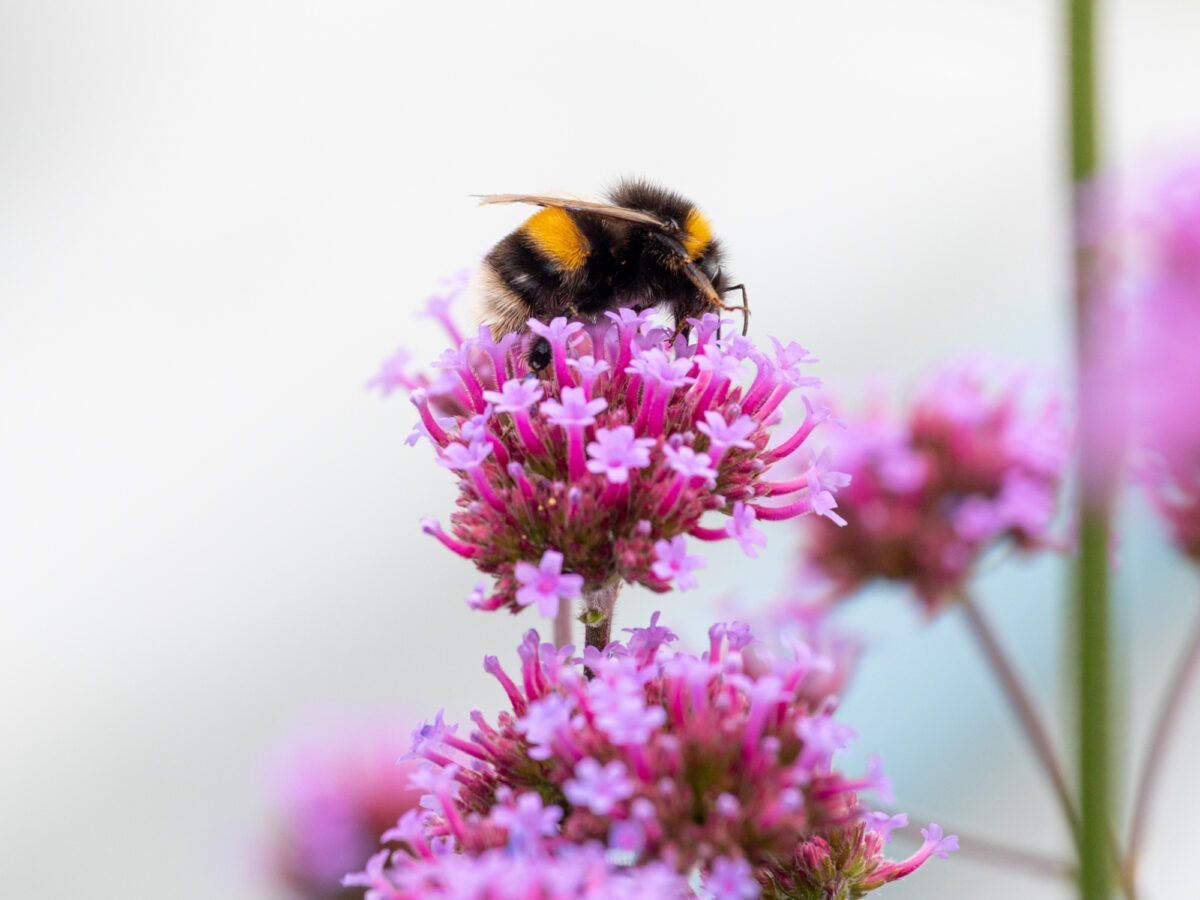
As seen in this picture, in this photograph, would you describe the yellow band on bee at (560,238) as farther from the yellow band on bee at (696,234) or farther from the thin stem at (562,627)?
the thin stem at (562,627)

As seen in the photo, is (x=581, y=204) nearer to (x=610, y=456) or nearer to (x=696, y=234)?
(x=696, y=234)

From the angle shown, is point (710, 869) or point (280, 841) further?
point (280, 841)

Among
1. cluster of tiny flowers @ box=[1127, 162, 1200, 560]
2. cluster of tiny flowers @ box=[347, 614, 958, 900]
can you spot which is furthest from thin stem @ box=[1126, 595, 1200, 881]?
cluster of tiny flowers @ box=[347, 614, 958, 900]

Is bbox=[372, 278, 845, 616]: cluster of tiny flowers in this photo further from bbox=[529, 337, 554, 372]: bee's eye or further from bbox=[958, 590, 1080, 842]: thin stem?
bbox=[958, 590, 1080, 842]: thin stem

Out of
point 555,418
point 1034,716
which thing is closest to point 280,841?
point 1034,716

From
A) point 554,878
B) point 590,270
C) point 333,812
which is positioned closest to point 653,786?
point 554,878

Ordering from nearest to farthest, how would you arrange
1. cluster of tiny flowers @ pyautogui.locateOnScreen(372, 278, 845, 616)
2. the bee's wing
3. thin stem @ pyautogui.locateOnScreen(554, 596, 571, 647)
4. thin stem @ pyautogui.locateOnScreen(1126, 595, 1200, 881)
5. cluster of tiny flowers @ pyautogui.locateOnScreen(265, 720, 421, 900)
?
cluster of tiny flowers @ pyautogui.locateOnScreen(372, 278, 845, 616), thin stem @ pyautogui.locateOnScreen(554, 596, 571, 647), the bee's wing, thin stem @ pyautogui.locateOnScreen(1126, 595, 1200, 881), cluster of tiny flowers @ pyautogui.locateOnScreen(265, 720, 421, 900)

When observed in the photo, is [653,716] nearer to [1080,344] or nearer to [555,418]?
[555,418]

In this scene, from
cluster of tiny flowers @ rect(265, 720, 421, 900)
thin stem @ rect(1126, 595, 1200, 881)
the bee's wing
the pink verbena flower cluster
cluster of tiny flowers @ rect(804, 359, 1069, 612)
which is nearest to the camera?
the pink verbena flower cluster
